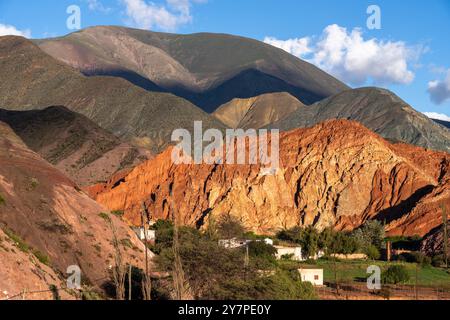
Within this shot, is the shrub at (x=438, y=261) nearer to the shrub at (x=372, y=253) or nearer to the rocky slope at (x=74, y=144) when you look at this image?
the shrub at (x=372, y=253)

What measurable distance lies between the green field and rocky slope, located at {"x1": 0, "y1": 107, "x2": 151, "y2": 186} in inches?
2151

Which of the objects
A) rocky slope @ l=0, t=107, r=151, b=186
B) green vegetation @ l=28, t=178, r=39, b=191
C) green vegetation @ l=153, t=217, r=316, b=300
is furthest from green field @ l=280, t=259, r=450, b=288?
rocky slope @ l=0, t=107, r=151, b=186

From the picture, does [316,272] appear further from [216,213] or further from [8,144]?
[216,213]

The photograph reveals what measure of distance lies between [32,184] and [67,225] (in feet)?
13.1

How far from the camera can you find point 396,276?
211 feet

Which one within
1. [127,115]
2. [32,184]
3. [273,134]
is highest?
[127,115]

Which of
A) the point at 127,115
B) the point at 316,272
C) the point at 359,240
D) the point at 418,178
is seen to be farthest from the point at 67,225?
the point at 127,115

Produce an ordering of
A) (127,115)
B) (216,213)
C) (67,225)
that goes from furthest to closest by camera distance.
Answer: (127,115) < (216,213) < (67,225)

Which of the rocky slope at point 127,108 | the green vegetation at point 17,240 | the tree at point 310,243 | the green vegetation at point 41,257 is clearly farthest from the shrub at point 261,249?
the rocky slope at point 127,108

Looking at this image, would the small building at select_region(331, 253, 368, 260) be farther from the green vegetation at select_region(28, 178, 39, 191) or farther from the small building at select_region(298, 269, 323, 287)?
the green vegetation at select_region(28, 178, 39, 191)

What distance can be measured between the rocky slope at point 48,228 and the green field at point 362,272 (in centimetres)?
1734

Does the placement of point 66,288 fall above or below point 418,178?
below

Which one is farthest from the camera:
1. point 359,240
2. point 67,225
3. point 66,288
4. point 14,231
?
point 359,240

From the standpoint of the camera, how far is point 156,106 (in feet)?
615
